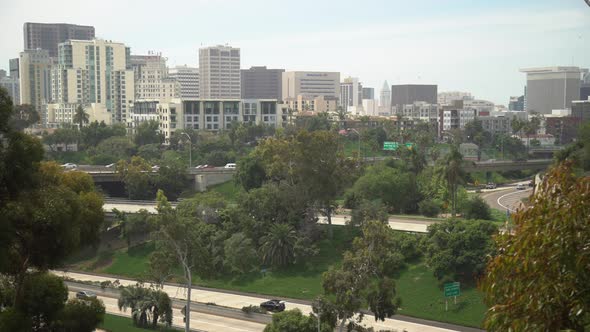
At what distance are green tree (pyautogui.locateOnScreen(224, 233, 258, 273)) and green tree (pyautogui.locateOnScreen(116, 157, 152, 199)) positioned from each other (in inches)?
916

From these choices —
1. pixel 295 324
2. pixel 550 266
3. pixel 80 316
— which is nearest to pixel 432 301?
pixel 295 324

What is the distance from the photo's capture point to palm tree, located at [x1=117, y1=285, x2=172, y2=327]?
36531 mm

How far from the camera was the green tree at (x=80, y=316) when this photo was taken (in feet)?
75.0

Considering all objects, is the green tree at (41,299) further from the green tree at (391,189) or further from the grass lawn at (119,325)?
the green tree at (391,189)

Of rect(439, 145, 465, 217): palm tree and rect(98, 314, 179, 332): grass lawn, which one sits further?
rect(439, 145, 465, 217): palm tree

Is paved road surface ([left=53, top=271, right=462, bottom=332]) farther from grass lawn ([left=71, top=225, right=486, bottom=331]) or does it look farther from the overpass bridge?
the overpass bridge

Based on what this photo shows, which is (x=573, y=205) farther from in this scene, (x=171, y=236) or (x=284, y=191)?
(x=284, y=191)

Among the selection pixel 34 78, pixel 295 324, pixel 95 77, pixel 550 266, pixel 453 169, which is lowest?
pixel 295 324

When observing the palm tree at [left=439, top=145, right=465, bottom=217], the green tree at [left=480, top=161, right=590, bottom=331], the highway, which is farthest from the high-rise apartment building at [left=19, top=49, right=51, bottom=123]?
the green tree at [left=480, top=161, right=590, bottom=331]

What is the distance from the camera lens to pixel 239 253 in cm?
4838

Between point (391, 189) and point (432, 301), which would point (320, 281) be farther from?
point (391, 189)

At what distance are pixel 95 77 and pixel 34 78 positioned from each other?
76.7 feet

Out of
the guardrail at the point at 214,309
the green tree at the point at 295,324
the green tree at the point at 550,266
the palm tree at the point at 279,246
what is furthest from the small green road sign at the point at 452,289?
the green tree at the point at 550,266

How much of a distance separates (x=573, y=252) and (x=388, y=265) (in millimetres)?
30015
